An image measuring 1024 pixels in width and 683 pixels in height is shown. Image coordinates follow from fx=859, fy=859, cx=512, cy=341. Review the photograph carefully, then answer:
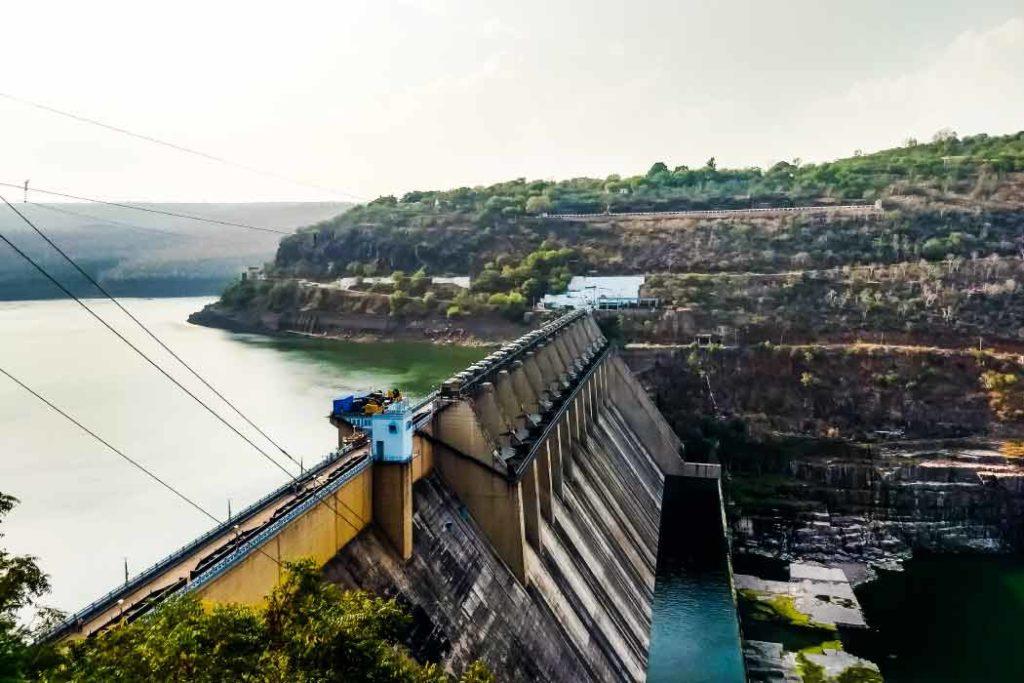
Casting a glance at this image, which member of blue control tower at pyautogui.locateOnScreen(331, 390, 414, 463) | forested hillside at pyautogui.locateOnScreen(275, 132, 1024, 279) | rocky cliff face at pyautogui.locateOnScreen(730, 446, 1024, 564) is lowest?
rocky cliff face at pyautogui.locateOnScreen(730, 446, 1024, 564)

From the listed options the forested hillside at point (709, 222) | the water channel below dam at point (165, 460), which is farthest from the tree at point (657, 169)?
the water channel below dam at point (165, 460)

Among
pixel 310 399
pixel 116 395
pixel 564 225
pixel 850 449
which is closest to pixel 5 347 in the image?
pixel 116 395

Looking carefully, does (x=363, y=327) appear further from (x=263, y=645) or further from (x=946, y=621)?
(x=263, y=645)

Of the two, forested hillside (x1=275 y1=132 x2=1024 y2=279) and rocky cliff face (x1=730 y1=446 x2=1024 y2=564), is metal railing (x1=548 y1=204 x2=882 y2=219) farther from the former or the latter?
rocky cliff face (x1=730 y1=446 x2=1024 y2=564)

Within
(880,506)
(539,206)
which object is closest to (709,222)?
(539,206)

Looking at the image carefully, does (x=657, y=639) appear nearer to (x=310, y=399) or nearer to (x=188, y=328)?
(x=310, y=399)

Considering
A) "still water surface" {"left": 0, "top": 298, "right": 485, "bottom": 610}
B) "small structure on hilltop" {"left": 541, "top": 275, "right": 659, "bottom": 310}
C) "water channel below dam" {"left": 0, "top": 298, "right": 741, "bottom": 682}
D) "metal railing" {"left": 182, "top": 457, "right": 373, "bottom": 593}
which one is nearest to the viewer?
"metal railing" {"left": 182, "top": 457, "right": 373, "bottom": 593}

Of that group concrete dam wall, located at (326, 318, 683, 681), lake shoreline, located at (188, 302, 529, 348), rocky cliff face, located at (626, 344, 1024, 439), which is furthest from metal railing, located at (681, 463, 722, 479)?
lake shoreline, located at (188, 302, 529, 348)
